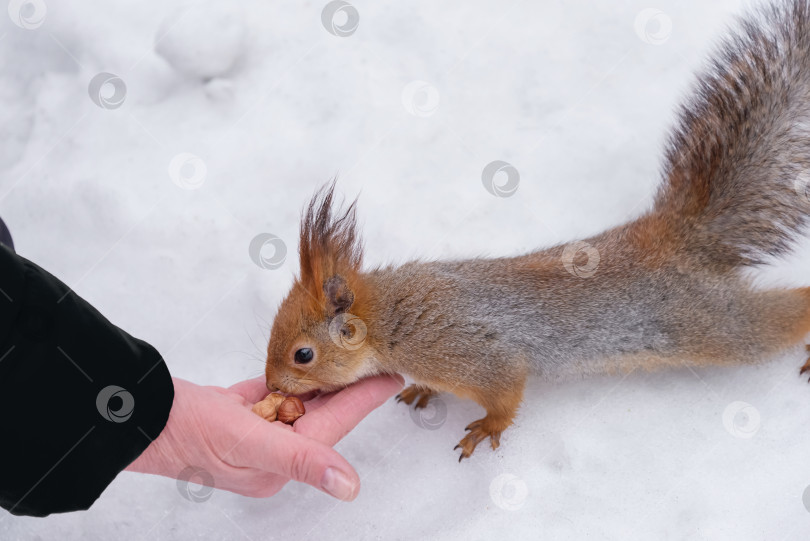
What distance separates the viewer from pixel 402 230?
11.8ft

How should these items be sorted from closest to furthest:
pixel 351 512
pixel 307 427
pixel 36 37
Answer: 1. pixel 307 427
2. pixel 351 512
3. pixel 36 37

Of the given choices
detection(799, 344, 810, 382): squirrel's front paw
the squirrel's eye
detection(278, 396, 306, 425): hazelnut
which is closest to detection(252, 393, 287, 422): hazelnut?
detection(278, 396, 306, 425): hazelnut

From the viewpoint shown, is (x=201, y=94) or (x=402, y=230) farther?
(x=201, y=94)

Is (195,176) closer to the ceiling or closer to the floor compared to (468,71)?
closer to the floor

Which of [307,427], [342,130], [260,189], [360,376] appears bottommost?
[307,427]

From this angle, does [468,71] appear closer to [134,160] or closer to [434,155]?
[434,155]

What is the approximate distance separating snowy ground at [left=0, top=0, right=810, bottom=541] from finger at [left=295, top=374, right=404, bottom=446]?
395 millimetres

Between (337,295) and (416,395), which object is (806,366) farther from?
(337,295)

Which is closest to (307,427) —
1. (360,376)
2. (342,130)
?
(360,376)

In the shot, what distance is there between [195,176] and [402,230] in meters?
1.15

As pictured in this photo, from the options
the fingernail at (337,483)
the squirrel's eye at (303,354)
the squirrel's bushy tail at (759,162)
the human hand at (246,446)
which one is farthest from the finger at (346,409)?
the squirrel's bushy tail at (759,162)

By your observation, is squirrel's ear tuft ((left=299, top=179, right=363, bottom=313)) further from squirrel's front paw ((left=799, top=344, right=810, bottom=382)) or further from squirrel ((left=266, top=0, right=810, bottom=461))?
squirrel's front paw ((left=799, top=344, right=810, bottom=382))

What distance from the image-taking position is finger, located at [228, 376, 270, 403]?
2.93 meters

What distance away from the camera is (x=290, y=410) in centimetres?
268
